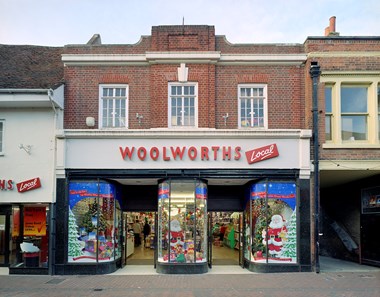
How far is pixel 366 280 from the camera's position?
13102 millimetres

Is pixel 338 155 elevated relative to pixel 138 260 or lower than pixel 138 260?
elevated

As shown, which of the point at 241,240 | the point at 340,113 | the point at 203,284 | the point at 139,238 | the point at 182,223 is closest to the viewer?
the point at 203,284

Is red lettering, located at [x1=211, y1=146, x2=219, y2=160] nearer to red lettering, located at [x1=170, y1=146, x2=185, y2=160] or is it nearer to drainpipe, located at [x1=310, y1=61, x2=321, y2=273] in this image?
red lettering, located at [x1=170, y1=146, x2=185, y2=160]

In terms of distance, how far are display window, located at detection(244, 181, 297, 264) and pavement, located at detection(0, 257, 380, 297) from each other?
2.17 ft

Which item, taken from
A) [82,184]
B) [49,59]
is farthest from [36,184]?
[49,59]

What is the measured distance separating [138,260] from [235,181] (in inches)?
202

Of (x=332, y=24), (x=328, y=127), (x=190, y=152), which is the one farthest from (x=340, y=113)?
(x=190, y=152)

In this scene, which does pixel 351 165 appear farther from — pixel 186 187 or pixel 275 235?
pixel 186 187

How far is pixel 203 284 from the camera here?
1245cm

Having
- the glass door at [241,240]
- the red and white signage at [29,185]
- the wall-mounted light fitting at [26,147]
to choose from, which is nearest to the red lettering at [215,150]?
the glass door at [241,240]

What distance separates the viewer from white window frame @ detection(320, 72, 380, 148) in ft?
47.9

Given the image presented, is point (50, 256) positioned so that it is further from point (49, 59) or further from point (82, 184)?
point (49, 59)

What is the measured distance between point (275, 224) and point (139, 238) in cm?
721

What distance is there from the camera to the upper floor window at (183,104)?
48.5ft
